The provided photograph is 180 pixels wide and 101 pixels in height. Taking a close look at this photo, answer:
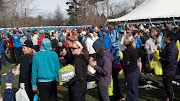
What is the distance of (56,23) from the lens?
4912 centimetres

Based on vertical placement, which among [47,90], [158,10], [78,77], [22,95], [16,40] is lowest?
[22,95]

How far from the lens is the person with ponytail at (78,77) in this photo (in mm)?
3709

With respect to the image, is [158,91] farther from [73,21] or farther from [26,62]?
[73,21]

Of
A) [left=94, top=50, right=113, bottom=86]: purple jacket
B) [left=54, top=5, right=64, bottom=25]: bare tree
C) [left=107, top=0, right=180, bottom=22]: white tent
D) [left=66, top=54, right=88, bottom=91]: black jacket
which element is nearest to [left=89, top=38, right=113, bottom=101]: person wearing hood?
[left=94, top=50, right=113, bottom=86]: purple jacket

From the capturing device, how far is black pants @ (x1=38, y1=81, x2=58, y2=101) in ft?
13.7

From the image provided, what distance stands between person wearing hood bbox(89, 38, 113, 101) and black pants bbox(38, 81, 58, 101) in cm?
98

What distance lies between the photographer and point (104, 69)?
4.19m

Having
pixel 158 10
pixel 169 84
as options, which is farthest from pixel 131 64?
pixel 158 10

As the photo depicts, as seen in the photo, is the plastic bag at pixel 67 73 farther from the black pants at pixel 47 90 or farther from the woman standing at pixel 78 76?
the black pants at pixel 47 90

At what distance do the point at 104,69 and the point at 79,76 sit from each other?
27.8 inches

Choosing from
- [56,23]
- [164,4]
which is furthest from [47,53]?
[56,23]

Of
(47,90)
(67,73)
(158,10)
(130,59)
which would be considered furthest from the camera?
(158,10)

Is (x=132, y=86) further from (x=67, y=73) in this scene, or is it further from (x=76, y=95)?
(x=67, y=73)

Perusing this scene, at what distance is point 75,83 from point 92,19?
37.9 meters
